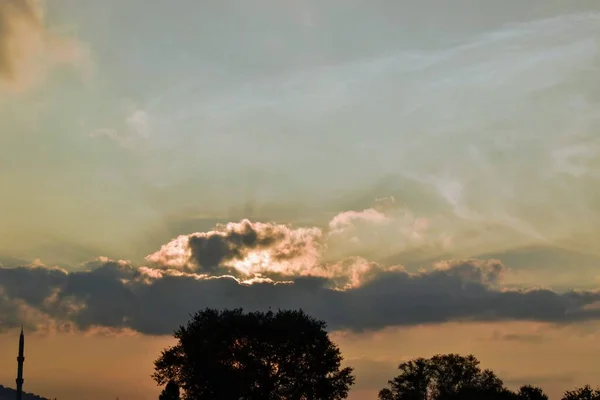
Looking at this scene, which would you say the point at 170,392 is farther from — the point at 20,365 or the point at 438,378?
the point at 438,378

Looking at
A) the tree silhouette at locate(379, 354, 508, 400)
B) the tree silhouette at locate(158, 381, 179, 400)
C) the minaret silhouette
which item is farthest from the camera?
the tree silhouette at locate(379, 354, 508, 400)

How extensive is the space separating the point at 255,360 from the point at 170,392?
14.9 m

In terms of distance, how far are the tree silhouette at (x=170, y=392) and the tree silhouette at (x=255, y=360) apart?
206 centimetres

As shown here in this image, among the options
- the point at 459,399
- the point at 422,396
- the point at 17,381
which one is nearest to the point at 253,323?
the point at 17,381

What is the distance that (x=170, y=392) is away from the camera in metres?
131

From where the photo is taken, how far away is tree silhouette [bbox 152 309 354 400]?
429ft

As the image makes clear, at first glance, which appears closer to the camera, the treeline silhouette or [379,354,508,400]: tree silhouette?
the treeline silhouette

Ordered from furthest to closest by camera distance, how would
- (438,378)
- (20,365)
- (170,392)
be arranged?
(438,378)
(170,392)
(20,365)

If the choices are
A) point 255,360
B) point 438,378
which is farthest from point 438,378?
point 255,360

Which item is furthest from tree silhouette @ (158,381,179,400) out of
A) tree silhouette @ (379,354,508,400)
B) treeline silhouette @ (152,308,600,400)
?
tree silhouette @ (379,354,508,400)

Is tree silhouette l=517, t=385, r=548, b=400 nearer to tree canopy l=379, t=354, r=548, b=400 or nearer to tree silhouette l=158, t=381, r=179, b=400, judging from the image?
tree canopy l=379, t=354, r=548, b=400

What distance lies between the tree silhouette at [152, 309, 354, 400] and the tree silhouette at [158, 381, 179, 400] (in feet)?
6.75

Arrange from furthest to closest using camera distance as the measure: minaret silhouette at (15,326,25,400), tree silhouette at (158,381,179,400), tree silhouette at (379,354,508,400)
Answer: tree silhouette at (379,354,508,400)
tree silhouette at (158,381,179,400)
minaret silhouette at (15,326,25,400)

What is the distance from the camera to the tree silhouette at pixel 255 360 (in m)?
131
